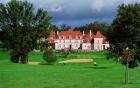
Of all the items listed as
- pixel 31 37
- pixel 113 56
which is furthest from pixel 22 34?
pixel 113 56

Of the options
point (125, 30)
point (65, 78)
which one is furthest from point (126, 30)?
point (65, 78)

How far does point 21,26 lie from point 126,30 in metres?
25.3

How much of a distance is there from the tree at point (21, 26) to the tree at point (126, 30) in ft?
68.0

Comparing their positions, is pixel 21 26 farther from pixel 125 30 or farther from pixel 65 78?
pixel 65 78

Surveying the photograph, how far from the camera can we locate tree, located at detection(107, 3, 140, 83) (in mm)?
54500

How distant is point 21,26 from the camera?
75.3 metres

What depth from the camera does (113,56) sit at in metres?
56.1

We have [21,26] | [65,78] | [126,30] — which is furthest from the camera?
[21,26]

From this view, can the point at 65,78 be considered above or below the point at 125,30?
below

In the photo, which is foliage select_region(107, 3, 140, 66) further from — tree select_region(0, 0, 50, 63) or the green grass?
tree select_region(0, 0, 50, 63)

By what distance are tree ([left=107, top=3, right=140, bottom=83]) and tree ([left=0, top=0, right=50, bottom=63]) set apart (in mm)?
20715

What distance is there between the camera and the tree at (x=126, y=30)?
5450 cm

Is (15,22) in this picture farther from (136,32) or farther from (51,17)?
(136,32)

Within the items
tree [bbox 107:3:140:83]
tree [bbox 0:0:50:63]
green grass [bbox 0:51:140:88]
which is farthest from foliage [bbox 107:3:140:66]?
tree [bbox 0:0:50:63]
